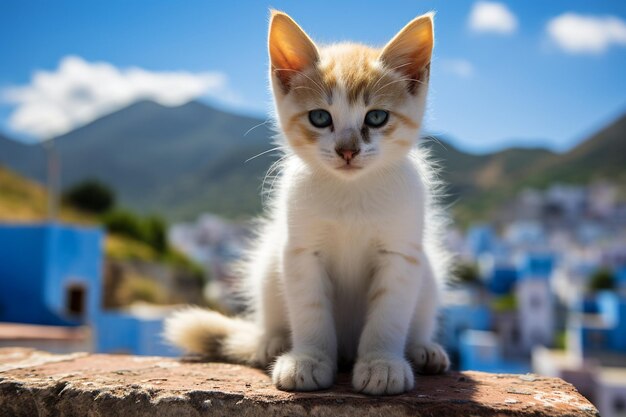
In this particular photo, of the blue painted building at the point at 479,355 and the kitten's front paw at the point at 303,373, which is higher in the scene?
the kitten's front paw at the point at 303,373

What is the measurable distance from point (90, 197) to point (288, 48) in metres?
34.8

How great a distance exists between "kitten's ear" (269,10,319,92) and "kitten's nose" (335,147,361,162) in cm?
38

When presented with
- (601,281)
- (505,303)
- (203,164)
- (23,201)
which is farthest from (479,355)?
(203,164)

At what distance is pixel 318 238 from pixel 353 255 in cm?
13

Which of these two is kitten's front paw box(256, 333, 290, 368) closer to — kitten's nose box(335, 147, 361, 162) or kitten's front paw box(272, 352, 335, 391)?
kitten's front paw box(272, 352, 335, 391)

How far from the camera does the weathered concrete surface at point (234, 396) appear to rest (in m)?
1.66

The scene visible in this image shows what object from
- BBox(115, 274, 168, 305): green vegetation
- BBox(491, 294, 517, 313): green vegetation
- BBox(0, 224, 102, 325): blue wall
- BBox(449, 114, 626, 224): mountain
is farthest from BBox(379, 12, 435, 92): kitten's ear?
BBox(449, 114, 626, 224): mountain

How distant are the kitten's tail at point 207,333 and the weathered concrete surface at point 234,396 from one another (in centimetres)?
35

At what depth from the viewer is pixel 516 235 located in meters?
52.3

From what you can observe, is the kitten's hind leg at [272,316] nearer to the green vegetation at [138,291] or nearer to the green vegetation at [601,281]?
the green vegetation at [138,291]

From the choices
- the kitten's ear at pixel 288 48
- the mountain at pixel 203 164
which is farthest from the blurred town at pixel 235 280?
the mountain at pixel 203 164

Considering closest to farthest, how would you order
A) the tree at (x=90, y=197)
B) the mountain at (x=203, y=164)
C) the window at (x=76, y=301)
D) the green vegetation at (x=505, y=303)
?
the window at (x=76, y=301)
the green vegetation at (x=505, y=303)
the tree at (x=90, y=197)
the mountain at (x=203, y=164)

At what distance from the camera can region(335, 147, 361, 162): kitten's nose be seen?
1864 mm

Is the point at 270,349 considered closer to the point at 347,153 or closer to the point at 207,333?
the point at 207,333
